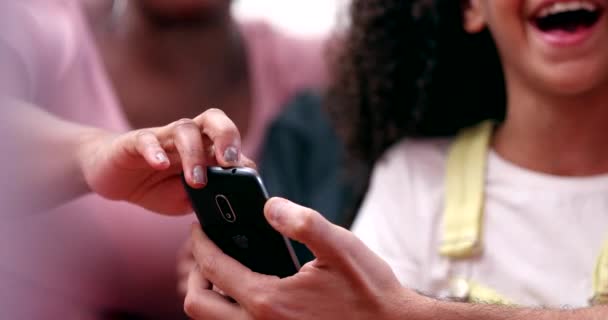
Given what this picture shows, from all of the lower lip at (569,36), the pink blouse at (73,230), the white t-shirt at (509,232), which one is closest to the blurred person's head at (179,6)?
the pink blouse at (73,230)

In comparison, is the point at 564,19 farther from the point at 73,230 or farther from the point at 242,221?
the point at 73,230

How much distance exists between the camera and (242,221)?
611mm

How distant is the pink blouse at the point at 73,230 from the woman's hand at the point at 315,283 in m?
0.09

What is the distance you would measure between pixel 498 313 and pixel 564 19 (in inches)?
13.0

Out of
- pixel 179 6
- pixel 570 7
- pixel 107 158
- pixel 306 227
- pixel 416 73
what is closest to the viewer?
pixel 306 227

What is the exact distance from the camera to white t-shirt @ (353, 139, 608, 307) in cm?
81

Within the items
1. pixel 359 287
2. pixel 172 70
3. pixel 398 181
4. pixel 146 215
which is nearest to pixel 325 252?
pixel 359 287

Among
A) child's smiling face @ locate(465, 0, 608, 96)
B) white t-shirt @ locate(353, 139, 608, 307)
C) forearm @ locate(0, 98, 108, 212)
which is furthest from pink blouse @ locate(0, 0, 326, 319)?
child's smiling face @ locate(465, 0, 608, 96)

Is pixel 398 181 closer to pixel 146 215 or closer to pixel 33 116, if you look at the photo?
pixel 146 215

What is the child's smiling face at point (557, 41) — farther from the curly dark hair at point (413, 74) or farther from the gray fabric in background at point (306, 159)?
the gray fabric in background at point (306, 159)

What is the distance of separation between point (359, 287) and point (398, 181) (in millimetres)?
344

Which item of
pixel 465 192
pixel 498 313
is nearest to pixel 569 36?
pixel 465 192

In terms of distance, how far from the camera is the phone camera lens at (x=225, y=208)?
61 cm

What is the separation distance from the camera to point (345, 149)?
1.07 metres
